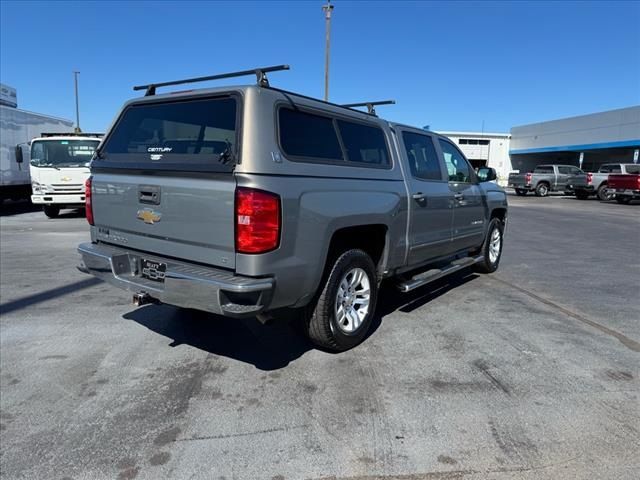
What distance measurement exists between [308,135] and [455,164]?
2.94 meters

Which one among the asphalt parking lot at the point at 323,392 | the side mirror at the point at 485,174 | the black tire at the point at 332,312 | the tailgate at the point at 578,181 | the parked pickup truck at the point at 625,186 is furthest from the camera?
the tailgate at the point at 578,181

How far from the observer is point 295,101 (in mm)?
3604

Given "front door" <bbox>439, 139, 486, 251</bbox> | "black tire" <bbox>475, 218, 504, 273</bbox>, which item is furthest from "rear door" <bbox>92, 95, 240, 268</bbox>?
"black tire" <bbox>475, 218, 504, 273</bbox>

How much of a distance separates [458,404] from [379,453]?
82 cm

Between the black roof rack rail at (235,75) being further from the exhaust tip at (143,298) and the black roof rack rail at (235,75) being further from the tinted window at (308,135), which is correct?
the exhaust tip at (143,298)

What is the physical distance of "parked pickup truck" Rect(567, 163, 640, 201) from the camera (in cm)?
2736

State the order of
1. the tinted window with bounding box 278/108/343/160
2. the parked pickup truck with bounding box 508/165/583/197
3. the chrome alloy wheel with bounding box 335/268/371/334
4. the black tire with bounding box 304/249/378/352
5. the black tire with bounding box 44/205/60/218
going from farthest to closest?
the parked pickup truck with bounding box 508/165/583/197, the black tire with bounding box 44/205/60/218, the chrome alloy wheel with bounding box 335/268/371/334, the black tire with bounding box 304/249/378/352, the tinted window with bounding box 278/108/343/160

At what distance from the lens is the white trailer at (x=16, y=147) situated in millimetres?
15438

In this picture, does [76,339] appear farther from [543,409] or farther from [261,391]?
[543,409]

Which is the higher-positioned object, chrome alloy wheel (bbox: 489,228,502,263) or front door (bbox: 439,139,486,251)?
front door (bbox: 439,139,486,251)

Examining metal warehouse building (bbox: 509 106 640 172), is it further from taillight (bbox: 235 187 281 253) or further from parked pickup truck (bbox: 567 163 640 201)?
taillight (bbox: 235 187 281 253)

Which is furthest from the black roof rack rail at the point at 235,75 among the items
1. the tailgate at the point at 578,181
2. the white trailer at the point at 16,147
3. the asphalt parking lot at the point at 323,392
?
the tailgate at the point at 578,181

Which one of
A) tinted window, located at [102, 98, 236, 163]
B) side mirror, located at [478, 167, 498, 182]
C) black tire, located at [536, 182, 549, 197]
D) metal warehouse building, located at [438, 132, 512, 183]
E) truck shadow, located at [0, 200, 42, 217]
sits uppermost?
metal warehouse building, located at [438, 132, 512, 183]

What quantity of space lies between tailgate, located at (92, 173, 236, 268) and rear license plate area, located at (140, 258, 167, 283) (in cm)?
9
